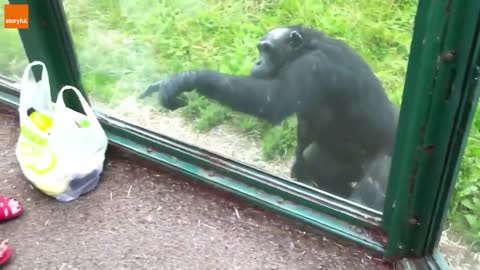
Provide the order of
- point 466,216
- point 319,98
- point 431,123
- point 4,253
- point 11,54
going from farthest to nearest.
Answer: point 11,54 → point 4,253 → point 319,98 → point 466,216 → point 431,123

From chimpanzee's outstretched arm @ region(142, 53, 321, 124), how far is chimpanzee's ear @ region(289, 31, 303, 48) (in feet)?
0.11

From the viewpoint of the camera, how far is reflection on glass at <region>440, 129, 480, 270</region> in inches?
49.8

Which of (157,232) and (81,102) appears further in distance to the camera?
(81,102)

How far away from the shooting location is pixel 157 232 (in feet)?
5.23

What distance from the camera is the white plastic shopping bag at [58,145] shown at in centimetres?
162

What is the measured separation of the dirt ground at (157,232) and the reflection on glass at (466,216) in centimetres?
19

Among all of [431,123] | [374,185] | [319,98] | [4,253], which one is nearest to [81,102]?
[4,253]

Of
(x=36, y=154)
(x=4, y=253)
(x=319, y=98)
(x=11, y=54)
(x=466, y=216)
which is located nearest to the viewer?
(x=466, y=216)

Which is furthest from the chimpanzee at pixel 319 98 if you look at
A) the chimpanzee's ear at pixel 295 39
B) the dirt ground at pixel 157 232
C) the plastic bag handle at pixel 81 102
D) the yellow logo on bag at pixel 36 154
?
the yellow logo on bag at pixel 36 154

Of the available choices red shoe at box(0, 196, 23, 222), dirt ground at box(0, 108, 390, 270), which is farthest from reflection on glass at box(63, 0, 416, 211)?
red shoe at box(0, 196, 23, 222)

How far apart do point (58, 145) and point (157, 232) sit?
335 millimetres

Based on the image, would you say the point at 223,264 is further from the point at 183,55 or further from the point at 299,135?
the point at 183,55

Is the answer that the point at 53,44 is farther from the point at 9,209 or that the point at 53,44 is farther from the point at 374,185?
the point at 374,185

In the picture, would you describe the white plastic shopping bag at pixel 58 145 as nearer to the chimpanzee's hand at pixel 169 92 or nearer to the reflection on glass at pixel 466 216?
the chimpanzee's hand at pixel 169 92
